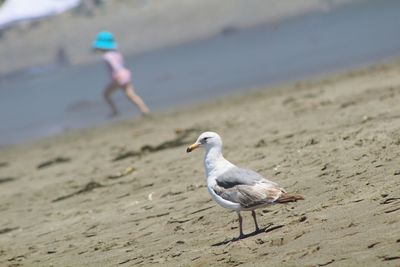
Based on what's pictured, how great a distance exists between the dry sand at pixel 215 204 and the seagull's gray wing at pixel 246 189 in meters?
0.25

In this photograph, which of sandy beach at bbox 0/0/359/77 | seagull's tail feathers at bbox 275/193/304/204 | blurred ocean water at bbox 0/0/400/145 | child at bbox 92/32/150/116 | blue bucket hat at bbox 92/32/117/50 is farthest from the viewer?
sandy beach at bbox 0/0/359/77

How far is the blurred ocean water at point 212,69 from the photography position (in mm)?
18734

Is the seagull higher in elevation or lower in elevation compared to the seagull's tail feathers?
higher

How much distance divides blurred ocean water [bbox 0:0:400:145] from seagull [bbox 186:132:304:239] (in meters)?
10.7

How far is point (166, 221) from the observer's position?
7.81 meters

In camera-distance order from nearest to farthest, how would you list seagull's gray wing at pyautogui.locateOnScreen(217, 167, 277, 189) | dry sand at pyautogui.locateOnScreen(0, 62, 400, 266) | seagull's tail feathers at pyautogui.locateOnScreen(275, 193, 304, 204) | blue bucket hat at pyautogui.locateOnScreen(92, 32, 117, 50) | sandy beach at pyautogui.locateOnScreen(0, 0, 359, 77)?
dry sand at pyautogui.locateOnScreen(0, 62, 400, 266)
seagull's tail feathers at pyautogui.locateOnScreen(275, 193, 304, 204)
seagull's gray wing at pyautogui.locateOnScreen(217, 167, 277, 189)
blue bucket hat at pyautogui.locateOnScreen(92, 32, 117, 50)
sandy beach at pyautogui.locateOnScreen(0, 0, 359, 77)

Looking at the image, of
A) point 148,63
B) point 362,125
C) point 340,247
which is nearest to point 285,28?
point 148,63

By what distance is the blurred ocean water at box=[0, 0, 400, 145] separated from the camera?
18734 mm

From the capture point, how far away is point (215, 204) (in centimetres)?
792

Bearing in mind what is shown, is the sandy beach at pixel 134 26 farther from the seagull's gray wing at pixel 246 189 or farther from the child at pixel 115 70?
the seagull's gray wing at pixel 246 189

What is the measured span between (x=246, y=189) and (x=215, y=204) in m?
1.44

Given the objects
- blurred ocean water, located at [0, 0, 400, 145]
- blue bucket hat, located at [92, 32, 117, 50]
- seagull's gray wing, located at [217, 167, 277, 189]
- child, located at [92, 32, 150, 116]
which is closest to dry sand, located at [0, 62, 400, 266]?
seagull's gray wing, located at [217, 167, 277, 189]

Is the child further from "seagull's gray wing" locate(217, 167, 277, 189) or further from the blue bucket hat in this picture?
"seagull's gray wing" locate(217, 167, 277, 189)

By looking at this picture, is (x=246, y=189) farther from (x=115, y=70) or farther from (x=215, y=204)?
(x=115, y=70)
